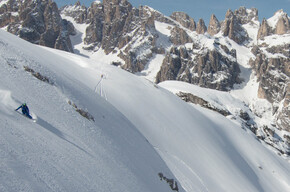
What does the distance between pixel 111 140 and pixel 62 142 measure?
5766 mm

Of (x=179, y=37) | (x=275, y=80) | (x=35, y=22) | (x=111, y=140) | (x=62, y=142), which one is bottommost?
(x=111, y=140)

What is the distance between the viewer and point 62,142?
17000mm

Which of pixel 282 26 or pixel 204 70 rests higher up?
pixel 282 26

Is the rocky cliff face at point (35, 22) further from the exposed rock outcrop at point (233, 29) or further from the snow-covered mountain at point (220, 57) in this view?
the exposed rock outcrop at point (233, 29)

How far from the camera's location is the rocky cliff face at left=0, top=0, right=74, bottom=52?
161 metres

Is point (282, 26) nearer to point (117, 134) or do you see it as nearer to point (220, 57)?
point (220, 57)

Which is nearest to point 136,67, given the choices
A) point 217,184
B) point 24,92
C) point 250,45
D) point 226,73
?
point 226,73

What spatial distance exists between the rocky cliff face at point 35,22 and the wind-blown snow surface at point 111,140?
12266 cm

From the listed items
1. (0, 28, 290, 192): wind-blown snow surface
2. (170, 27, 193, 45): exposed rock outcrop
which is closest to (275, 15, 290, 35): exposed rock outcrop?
(170, 27, 193, 45): exposed rock outcrop

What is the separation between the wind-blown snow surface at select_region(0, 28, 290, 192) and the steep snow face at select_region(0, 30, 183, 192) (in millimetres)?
58

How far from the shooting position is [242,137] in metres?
51.9

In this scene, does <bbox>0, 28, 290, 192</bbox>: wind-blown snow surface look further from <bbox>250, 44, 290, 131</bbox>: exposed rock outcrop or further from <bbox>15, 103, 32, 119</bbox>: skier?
<bbox>250, 44, 290, 131</bbox>: exposed rock outcrop

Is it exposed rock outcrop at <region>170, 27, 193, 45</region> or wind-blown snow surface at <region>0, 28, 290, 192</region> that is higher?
exposed rock outcrop at <region>170, 27, 193, 45</region>

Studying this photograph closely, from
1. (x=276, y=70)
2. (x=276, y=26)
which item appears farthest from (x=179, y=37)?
(x=276, y=70)
